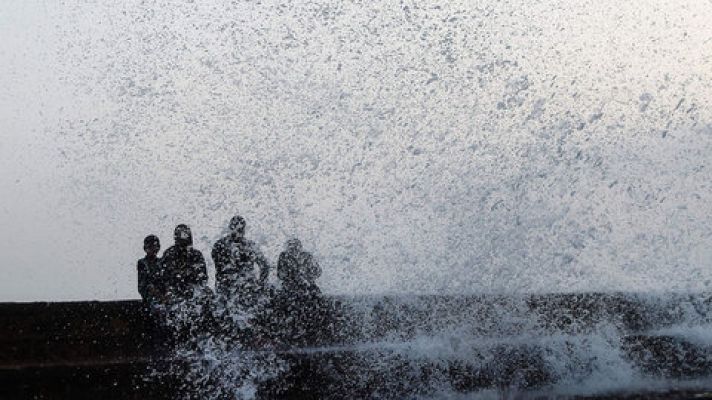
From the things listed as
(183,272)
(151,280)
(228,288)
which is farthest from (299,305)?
(151,280)

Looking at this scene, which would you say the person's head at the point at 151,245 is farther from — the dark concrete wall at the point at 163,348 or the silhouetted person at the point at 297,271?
the silhouetted person at the point at 297,271

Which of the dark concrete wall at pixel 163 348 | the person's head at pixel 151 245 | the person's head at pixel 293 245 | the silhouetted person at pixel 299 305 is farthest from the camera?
the person's head at pixel 293 245

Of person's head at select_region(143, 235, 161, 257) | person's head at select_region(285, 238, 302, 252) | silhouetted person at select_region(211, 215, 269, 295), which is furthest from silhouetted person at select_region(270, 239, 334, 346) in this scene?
person's head at select_region(143, 235, 161, 257)

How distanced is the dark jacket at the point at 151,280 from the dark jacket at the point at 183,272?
0.19ft

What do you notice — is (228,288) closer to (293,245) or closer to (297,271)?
(297,271)

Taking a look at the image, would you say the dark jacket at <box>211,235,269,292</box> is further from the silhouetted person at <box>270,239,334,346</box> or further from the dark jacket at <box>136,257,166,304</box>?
the dark jacket at <box>136,257,166,304</box>

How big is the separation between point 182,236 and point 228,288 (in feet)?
2.22

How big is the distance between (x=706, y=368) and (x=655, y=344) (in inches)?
25.3

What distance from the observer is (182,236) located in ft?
27.5

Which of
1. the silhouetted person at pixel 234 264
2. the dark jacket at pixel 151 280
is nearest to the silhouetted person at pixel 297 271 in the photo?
the silhouetted person at pixel 234 264

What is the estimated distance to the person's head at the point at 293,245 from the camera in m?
8.97

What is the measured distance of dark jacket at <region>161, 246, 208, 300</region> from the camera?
27.1ft

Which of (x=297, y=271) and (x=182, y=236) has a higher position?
(x=182, y=236)

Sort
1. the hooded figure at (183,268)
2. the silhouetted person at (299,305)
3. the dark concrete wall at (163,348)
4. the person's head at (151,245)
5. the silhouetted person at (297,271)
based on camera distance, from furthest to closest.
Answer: the silhouetted person at (297,271) → the person's head at (151,245) → the hooded figure at (183,268) → the silhouetted person at (299,305) → the dark concrete wall at (163,348)
